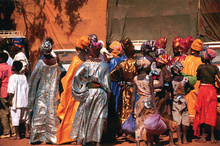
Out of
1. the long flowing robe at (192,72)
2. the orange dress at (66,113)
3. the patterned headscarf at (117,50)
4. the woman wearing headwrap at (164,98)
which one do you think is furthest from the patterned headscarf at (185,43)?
the orange dress at (66,113)

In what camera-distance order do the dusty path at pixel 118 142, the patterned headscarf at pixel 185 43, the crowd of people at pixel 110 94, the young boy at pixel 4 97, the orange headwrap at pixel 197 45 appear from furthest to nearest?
the patterned headscarf at pixel 185 43, the young boy at pixel 4 97, the orange headwrap at pixel 197 45, the dusty path at pixel 118 142, the crowd of people at pixel 110 94

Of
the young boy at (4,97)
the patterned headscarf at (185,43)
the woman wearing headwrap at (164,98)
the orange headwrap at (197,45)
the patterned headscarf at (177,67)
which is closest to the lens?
the woman wearing headwrap at (164,98)

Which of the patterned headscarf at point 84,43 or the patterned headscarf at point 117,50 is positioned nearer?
the patterned headscarf at point 84,43

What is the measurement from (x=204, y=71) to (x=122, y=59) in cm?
206

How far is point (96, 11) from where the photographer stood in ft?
47.4

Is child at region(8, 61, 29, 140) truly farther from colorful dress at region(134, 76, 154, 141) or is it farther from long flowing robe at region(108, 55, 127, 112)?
colorful dress at region(134, 76, 154, 141)

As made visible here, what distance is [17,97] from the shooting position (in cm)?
868

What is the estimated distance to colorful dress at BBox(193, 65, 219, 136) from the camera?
25.7ft

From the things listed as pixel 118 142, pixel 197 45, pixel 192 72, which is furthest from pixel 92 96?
pixel 197 45

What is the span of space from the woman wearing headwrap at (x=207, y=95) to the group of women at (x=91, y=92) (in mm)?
359

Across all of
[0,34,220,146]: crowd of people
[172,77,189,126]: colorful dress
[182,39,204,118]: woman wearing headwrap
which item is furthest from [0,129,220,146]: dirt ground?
[182,39,204,118]: woman wearing headwrap

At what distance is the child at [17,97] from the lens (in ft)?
28.2

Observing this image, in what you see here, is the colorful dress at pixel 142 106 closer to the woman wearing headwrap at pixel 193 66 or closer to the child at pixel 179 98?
the child at pixel 179 98

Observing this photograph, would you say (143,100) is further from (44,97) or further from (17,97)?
(17,97)
